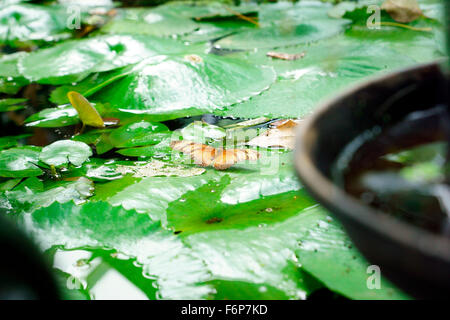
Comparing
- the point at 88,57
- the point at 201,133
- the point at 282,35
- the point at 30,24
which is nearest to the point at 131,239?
the point at 201,133

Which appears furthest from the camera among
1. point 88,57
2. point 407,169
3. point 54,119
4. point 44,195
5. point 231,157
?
point 88,57

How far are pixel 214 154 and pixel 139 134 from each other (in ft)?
0.96

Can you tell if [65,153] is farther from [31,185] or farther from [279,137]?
[279,137]

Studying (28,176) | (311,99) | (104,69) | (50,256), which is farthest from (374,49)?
(50,256)

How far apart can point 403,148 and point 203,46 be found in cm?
168

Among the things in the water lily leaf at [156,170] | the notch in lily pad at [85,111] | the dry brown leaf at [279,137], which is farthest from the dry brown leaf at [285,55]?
the water lily leaf at [156,170]

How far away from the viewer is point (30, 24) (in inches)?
100

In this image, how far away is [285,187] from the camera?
1038 mm

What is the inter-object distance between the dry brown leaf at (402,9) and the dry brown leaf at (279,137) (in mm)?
1065

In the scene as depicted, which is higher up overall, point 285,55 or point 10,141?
point 285,55

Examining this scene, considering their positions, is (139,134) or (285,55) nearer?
(139,134)

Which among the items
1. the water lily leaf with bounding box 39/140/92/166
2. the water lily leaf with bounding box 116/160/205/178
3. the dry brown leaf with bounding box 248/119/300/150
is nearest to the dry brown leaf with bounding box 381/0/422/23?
the dry brown leaf with bounding box 248/119/300/150

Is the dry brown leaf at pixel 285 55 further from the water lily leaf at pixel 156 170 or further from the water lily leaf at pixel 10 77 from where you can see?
the water lily leaf at pixel 10 77

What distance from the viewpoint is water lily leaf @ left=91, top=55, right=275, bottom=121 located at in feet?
5.10
